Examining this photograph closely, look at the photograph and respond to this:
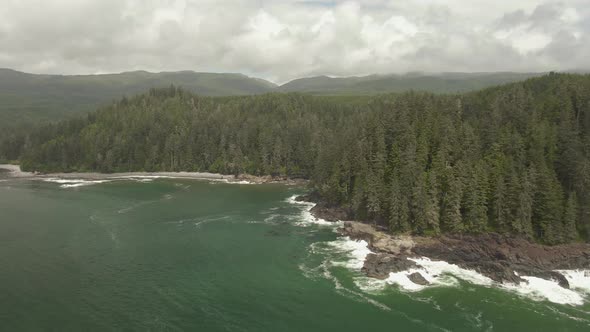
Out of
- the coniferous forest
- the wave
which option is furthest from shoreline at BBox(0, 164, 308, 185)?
the wave

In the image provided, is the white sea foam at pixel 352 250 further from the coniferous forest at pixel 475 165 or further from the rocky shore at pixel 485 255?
the coniferous forest at pixel 475 165

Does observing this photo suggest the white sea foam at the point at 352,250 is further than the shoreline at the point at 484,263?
Yes

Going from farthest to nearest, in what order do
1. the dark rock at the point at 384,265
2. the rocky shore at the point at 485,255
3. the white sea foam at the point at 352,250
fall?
the white sea foam at the point at 352,250 → the dark rock at the point at 384,265 → the rocky shore at the point at 485,255

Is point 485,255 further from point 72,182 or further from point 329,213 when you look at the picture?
point 72,182

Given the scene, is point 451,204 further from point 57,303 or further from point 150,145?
point 150,145

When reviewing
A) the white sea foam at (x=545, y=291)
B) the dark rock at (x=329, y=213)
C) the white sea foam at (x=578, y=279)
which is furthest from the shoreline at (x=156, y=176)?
the white sea foam at (x=578, y=279)

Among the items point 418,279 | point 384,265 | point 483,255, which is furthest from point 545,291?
point 384,265

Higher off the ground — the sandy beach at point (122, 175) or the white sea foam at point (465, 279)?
the sandy beach at point (122, 175)
